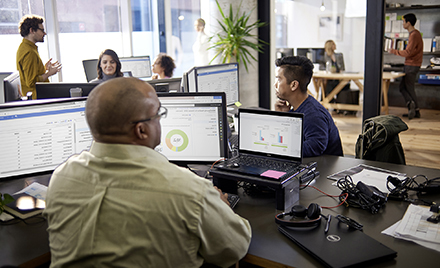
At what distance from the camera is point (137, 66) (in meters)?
5.82

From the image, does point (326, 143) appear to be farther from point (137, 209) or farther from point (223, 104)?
point (137, 209)

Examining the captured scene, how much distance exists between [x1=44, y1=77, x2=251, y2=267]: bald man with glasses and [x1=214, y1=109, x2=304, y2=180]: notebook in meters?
0.52

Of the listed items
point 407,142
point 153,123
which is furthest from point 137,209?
point 407,142

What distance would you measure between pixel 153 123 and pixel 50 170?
0.98m

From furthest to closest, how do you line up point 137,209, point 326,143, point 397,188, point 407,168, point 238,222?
point 326,143 < point 407,168 < point 397,188 < point 238,222 < point 137,209

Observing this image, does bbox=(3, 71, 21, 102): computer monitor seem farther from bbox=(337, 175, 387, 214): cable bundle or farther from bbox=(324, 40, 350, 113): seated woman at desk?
bbox=(324, 40, 350, 113): seated woman at desk

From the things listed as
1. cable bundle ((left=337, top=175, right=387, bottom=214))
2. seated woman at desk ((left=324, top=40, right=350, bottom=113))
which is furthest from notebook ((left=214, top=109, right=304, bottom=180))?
seated woman at desk ((left=324, top=40, right=350, bottom=113))

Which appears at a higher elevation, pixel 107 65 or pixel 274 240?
pixel 107 65

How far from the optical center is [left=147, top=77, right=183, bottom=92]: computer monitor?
316 cm

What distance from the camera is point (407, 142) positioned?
459 centimetres

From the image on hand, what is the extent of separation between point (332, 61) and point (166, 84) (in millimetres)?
2501

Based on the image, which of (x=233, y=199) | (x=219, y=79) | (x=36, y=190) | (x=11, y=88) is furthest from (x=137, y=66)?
(x=233, y=199)

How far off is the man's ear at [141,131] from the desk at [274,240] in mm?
528

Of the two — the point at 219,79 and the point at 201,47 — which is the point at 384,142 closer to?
the point at 219,79
